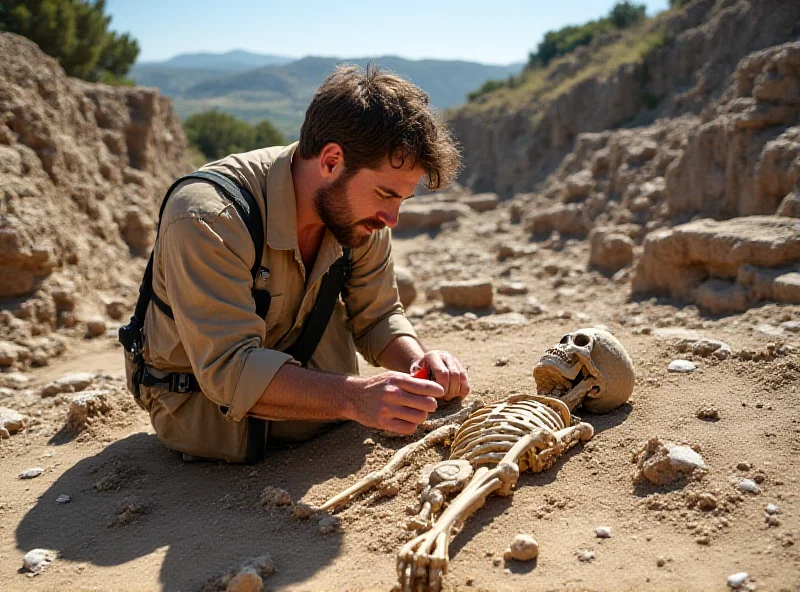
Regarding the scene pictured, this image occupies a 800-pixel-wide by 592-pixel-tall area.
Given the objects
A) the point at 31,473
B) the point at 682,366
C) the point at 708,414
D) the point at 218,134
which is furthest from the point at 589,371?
the point at 218,134

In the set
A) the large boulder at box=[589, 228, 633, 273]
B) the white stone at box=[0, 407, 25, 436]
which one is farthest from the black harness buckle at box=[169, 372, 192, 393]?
the large boulder at box=[589, 228, 633, 273]

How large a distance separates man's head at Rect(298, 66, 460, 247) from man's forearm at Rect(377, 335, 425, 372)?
69cm

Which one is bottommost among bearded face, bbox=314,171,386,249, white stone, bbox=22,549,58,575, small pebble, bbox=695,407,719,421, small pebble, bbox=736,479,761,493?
white stone, bbox=22,549,58,575

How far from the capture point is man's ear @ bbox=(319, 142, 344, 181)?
3006mm

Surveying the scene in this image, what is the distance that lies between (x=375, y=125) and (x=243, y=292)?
2.97ft

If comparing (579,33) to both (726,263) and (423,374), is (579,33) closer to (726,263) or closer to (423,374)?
(726,263)

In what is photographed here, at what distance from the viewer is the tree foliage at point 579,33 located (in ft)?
89.1

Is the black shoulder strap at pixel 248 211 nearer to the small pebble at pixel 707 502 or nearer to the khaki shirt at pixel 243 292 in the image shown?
the khaki shirt at pixel 243 292

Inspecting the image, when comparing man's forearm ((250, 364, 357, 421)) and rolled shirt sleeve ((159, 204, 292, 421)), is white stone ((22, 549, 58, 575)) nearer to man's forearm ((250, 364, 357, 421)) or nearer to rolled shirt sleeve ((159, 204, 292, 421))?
rolled shirt sleeve ((159, 204, 292, 421))

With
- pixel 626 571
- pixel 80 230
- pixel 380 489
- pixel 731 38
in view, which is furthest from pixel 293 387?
pixel 731 38

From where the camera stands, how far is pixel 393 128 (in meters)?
2.93

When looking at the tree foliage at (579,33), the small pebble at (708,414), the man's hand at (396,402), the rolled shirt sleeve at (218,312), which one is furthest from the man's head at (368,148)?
the tree foliage at (579,33)

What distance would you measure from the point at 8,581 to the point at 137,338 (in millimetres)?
1210

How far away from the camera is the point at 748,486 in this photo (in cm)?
261
